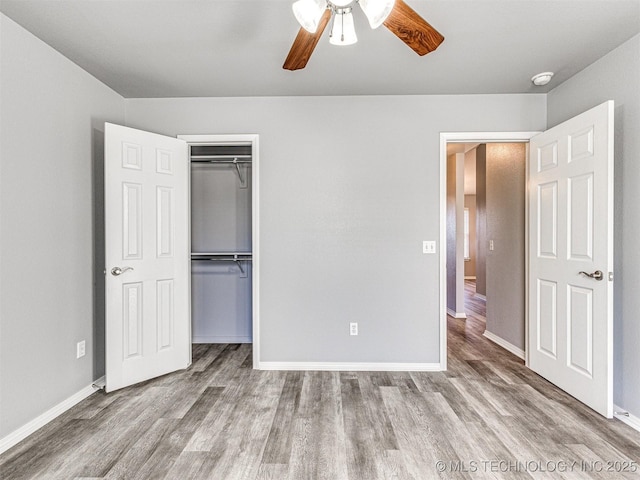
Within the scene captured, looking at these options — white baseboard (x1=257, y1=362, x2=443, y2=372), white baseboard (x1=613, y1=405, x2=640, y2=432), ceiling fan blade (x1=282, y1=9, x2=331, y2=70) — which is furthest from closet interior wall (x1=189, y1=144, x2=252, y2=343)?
white baseboard (x1=613, y1=405, x2=640, y2=432)

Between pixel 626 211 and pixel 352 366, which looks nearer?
pixel 626 211

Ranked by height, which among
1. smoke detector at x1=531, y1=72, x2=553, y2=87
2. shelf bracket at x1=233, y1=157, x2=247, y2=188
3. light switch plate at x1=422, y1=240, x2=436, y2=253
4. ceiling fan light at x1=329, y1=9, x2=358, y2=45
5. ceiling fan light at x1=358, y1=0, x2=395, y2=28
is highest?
smoke detector at x1=531, y1=72, x2=553, y2=87

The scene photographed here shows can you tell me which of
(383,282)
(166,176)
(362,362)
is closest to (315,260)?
(383,282)

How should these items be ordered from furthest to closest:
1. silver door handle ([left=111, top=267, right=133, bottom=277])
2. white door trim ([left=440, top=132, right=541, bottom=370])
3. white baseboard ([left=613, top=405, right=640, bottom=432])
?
white door trim ([left=440, top=132, right=541, bottom=370]) → silver door handle ([left=111, top=267, right=133, bottom=277]) → white baseboard ([left=613, top=405, right=640, bottom=432])

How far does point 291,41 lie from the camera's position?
7.14 feet

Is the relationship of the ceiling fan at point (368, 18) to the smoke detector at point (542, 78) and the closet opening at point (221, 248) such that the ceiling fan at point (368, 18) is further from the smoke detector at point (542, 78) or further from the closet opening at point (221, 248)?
the closet opening at point (221, 248)

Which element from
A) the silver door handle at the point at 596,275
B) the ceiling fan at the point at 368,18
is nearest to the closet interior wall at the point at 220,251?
the ceiling fan at the point at 368,18

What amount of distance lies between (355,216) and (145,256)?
5.95ft

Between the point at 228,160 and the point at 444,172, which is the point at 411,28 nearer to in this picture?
the point at 444,172

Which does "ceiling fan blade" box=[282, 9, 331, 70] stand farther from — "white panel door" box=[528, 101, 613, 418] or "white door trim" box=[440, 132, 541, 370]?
Result: "white panel door" box=[528, 101, 613, 418]

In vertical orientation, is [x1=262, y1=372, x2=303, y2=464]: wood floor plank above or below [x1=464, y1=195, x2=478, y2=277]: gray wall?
below

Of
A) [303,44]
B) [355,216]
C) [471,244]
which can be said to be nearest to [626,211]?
[355,216]

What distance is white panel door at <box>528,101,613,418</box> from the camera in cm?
215

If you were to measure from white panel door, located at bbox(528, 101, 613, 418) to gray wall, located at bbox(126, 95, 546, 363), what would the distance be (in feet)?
2.16
